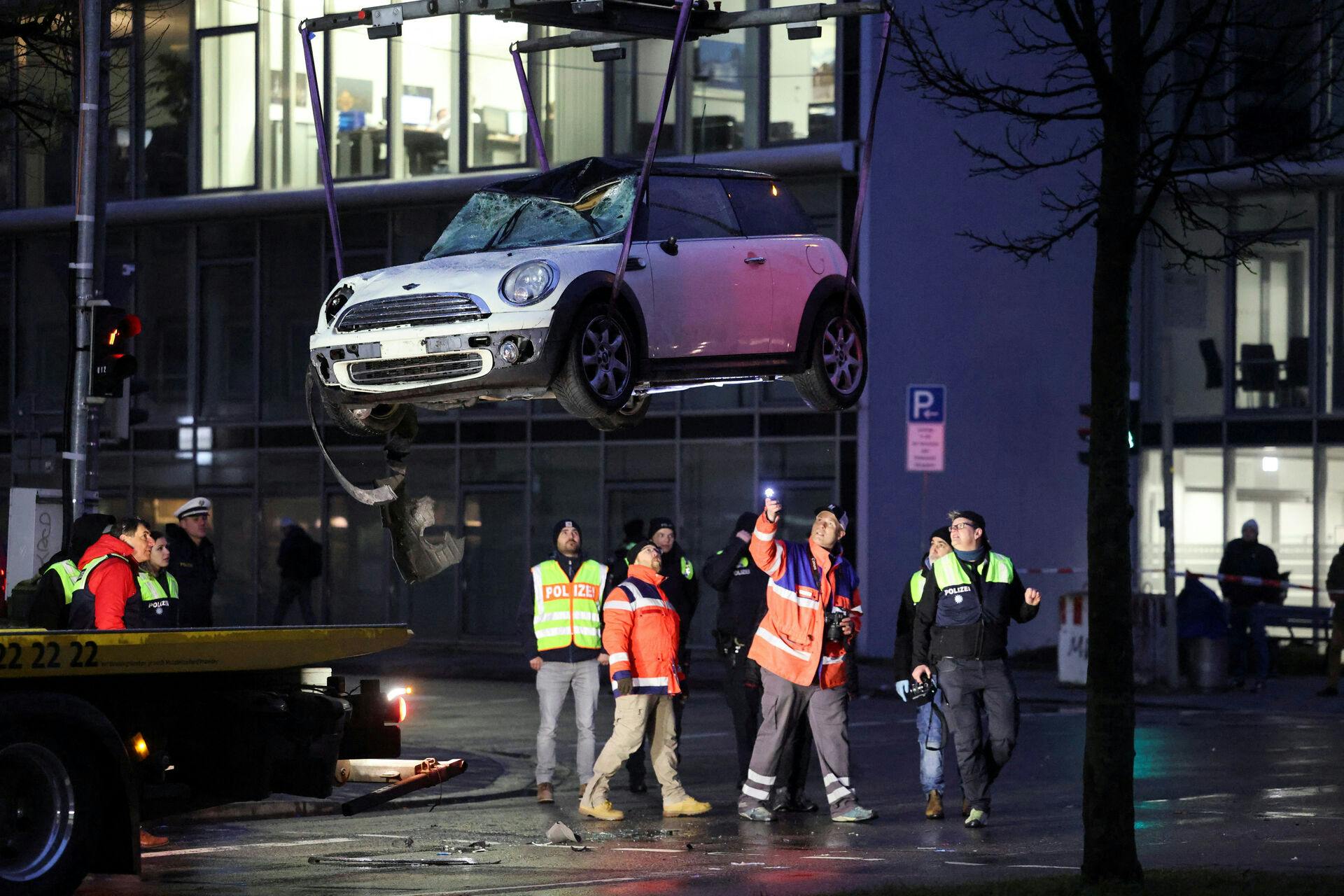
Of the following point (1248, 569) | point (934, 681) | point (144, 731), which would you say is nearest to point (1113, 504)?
point (144, 731)

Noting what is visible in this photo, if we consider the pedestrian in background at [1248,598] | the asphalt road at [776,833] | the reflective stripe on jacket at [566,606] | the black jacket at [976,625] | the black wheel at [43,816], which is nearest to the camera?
the black wheel at [43,816]

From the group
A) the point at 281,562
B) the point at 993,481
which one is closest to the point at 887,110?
the point at 993,481

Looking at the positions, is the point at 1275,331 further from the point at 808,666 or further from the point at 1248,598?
the point at 808,666

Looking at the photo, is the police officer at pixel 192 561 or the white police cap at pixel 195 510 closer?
the police officer at pixel 192 561

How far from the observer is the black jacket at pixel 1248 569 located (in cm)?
2452

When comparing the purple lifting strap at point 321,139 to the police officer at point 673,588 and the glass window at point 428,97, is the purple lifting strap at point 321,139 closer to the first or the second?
the police officer at point 673,588

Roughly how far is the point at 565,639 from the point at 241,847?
3.07 meters

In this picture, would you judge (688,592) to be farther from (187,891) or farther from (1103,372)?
(1103,372)

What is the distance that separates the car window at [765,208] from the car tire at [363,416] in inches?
60.7

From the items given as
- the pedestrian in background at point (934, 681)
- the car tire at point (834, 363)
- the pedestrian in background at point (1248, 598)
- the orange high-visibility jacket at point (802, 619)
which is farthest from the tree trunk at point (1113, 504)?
the pedestrian in background at point (1248, 598)

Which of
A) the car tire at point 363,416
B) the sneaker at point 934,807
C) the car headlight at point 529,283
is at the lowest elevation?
the sneaker at point 934,807

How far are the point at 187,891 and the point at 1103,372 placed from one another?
5.15 metres

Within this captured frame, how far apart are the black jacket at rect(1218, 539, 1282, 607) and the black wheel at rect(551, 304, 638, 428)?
18284 mm

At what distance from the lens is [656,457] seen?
97.9 ft
